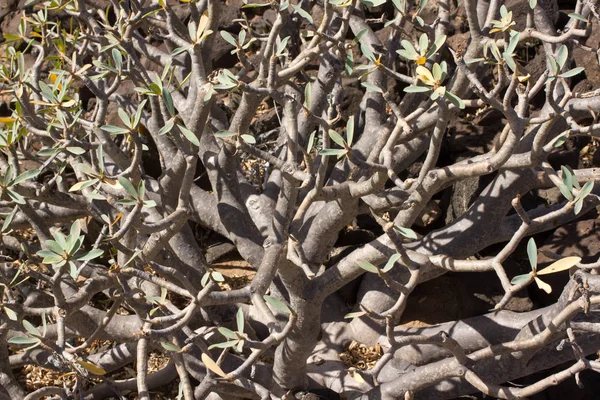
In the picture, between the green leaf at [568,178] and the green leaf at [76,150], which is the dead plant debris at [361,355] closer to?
the green leaf at [568,178]

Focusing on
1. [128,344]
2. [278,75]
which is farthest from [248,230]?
[278,75]

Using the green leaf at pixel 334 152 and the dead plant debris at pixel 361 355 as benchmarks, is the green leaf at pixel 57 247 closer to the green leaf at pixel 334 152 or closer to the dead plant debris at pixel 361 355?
the green leaf at pixel 334 152

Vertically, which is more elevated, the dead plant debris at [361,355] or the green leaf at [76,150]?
the green leaf at [76,150]

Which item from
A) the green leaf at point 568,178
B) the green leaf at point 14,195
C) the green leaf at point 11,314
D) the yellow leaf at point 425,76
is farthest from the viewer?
the green leaf at point 11,314

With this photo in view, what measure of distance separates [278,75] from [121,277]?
95 cm

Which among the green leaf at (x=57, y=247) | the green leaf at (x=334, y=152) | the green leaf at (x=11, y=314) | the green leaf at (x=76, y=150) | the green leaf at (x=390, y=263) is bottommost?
the green leaf at (x=11, y=314)

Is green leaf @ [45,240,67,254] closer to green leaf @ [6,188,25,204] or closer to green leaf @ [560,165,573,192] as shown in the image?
green leaf @ [6,188,25,204]

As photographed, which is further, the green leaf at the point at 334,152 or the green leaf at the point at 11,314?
the green leaf at the point at 11,314

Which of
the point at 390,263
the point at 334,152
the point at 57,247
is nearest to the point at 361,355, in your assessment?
the point at 390,263

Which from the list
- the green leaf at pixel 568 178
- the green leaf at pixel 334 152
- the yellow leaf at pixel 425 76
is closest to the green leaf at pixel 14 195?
the green leaf at pixel 334 152

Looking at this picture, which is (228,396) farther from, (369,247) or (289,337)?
(369,247)

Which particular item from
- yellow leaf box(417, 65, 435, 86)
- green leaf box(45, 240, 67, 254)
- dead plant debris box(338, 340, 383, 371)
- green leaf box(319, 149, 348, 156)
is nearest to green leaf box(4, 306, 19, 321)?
green leaf box(45, 240, 67, 254)

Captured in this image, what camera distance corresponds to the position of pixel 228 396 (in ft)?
10.4

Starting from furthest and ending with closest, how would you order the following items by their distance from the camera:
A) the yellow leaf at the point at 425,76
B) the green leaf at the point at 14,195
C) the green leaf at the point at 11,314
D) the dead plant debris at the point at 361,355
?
1. the dead plant debris at the point at 361,355
2. the green leaf at the point at 11,314
3. the green leaf at the point at 14,195
4. the yellow leaf at the point at 425,76
